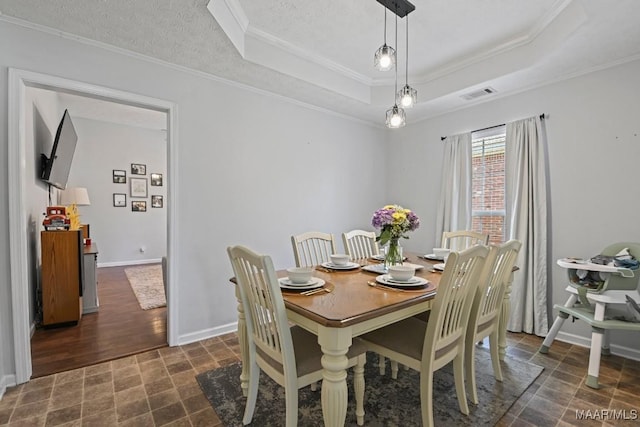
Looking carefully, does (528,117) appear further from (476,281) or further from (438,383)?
(438,383)

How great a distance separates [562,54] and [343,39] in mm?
1831

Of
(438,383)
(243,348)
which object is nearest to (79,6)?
(243,348)

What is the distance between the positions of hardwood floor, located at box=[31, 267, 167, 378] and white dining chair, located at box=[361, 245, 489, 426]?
210cm

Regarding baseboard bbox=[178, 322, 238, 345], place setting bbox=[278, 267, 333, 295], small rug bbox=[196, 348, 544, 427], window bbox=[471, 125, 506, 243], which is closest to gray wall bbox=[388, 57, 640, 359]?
window bbox=[471, 125, 506, 243]

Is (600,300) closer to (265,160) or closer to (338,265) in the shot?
(338,265)

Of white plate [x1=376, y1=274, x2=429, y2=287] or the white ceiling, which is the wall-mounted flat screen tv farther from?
white plate [x1=376, y1=274, x2=429, y2=287]

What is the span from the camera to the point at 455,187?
145 inches

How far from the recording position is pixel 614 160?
2582 millimetres

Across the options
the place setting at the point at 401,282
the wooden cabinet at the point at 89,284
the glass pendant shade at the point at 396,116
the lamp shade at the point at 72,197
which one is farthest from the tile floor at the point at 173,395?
the lamp shade at the point at 72,197

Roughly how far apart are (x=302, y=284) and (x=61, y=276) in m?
2.86

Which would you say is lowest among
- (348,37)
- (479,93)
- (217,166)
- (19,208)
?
(19,208)

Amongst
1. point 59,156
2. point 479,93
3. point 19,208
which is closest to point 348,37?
point 479,93

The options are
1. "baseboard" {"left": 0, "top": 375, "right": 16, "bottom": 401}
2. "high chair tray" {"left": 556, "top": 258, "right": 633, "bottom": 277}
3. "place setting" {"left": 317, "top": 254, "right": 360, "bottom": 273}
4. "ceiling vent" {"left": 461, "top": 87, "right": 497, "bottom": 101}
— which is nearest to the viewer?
"baseboard" {"left": 0, "top": 375, "right": 16, "bottom": 401}

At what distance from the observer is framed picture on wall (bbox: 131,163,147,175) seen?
6.23m
